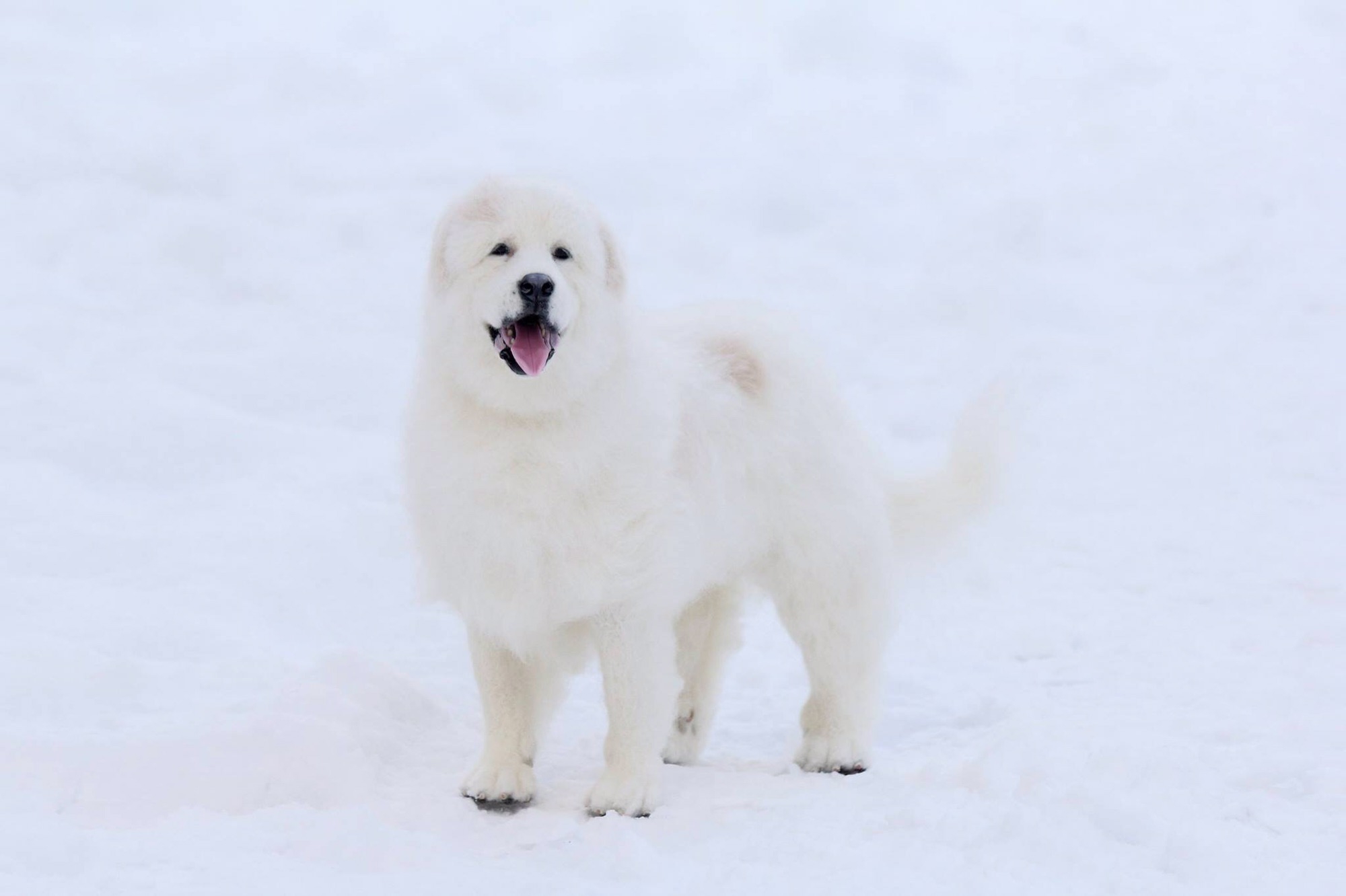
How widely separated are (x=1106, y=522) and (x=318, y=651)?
4.76 metres

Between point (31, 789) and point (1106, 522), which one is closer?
point (31, 789)

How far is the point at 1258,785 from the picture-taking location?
4.58 metres

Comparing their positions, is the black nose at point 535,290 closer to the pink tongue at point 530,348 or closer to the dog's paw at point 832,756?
the pink tongue at point 530,348

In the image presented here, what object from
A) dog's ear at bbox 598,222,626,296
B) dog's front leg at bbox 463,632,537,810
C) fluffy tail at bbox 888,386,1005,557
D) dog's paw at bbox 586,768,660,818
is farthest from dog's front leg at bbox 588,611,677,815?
fluffy tail at bbox 888,386,1005,557

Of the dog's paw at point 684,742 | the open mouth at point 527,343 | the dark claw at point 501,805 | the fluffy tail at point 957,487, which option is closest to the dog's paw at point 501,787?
the dark claw at point 501,805

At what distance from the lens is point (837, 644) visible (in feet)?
16.1

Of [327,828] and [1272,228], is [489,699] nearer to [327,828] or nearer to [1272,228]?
[327,828]

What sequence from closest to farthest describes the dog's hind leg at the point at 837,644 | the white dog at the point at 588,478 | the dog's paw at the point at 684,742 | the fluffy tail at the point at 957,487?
the white dog at the point at 588,478
the dog's hind leg at the point at 837,644
the dog's paw at the point at 684,742
the fluffy tail at the point at 957,487

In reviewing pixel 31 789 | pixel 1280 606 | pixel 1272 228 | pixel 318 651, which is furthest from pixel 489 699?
pixel 1272 228

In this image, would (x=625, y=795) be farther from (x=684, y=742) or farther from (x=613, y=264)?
(x=613, y=264)

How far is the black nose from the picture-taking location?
382cm

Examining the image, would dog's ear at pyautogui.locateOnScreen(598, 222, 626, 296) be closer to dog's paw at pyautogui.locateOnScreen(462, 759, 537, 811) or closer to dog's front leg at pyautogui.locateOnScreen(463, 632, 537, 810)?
dog's front leg at pyautogui.locateOnScreen(463, 632, 537, 810)

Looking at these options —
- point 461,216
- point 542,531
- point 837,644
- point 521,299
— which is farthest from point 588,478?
point 837,644

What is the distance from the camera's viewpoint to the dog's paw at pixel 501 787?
4.24 m
